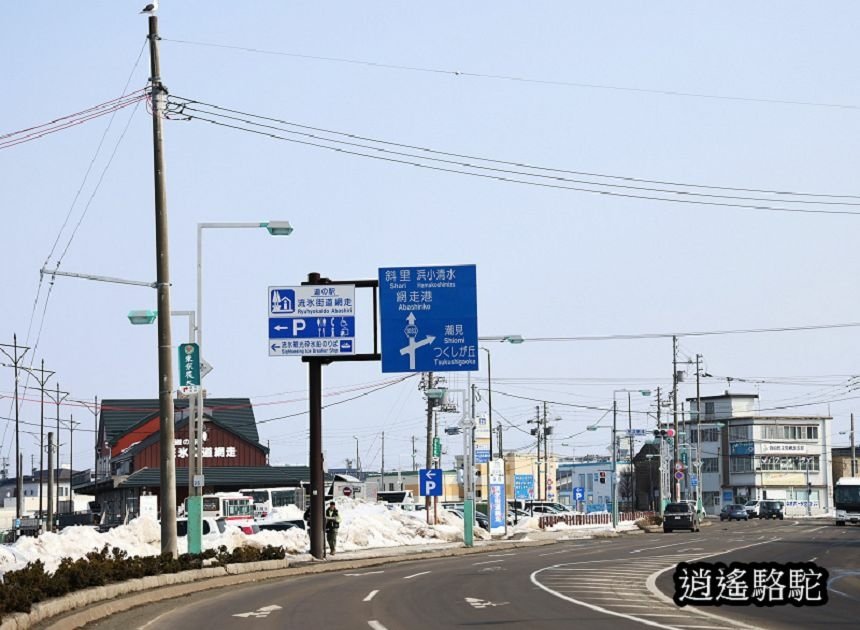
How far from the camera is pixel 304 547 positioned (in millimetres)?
44594

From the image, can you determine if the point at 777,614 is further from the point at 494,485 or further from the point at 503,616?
the point at 494,485

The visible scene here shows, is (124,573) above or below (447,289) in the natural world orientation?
below

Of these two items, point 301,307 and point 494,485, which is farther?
point 494,485

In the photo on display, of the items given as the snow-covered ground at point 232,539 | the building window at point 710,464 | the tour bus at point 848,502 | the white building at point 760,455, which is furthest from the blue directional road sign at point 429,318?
the building window at point 710,464

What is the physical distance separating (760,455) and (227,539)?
337 feet

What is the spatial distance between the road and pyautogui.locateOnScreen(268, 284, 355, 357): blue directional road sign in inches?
286

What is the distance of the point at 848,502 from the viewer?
7956 cm

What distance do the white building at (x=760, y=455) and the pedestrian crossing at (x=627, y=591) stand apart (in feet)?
330

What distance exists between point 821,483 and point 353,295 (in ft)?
360

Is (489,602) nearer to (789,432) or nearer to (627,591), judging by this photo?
(627,591)

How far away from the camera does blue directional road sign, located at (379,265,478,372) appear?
38.9 meters

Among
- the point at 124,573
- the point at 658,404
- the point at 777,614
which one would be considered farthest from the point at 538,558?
the point at 658,404

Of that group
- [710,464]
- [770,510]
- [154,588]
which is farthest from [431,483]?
[710,464]

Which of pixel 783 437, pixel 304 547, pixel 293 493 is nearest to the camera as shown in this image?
pixel 304 547
